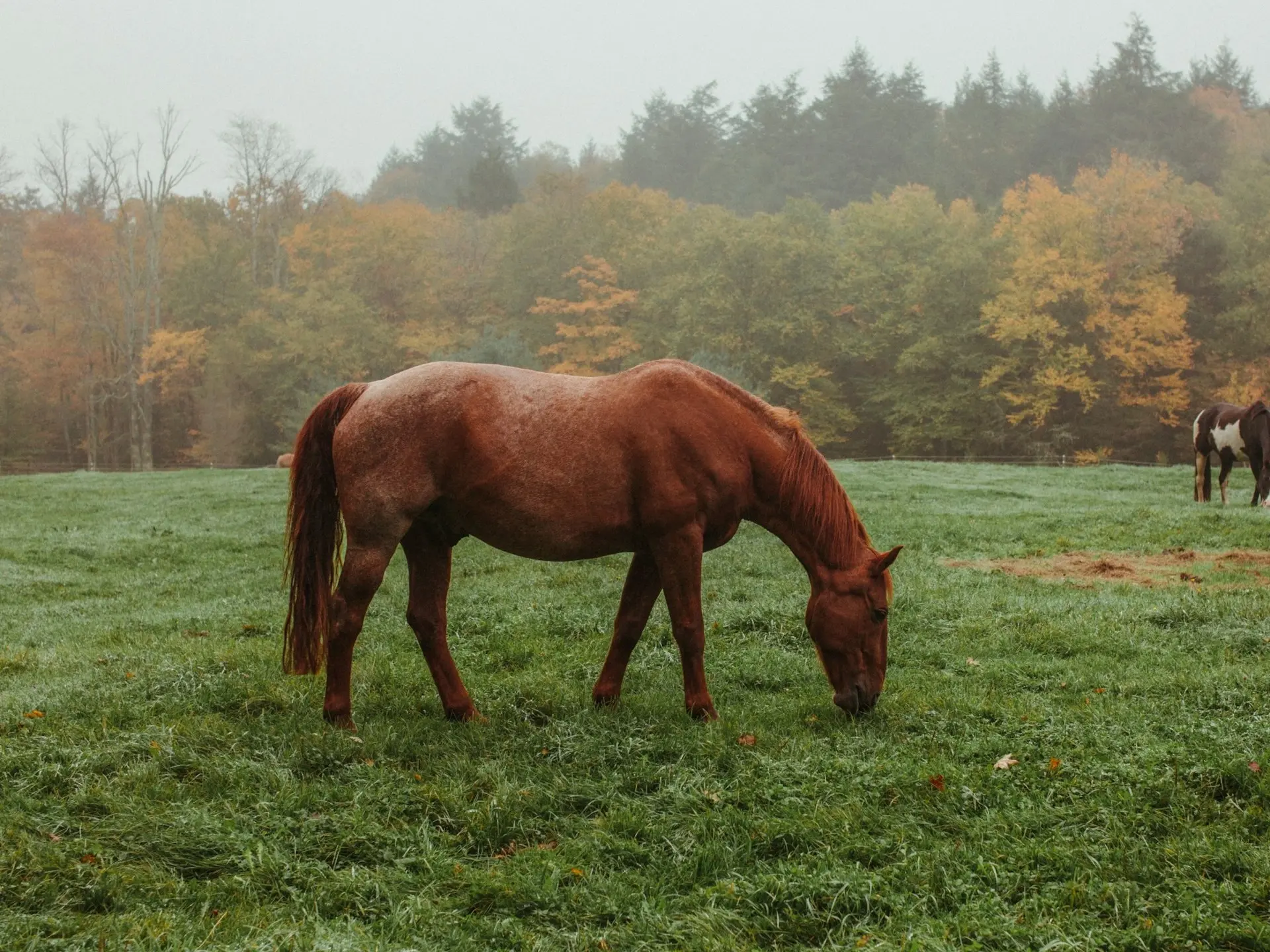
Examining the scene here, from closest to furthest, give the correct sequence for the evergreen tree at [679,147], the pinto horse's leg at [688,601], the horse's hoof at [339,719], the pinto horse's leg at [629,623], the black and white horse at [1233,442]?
1. the horse's hoof at [339,719]
2. the pinto horse's leg at [688,601]
3. the pinto horse's leg at [629,623]
4. the black and white horse at [1233,442]
5. the evergreen tree at [679,147]

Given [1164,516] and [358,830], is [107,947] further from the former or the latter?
[1164,516]

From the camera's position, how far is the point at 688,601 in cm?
602

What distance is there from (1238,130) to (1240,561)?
61040mm

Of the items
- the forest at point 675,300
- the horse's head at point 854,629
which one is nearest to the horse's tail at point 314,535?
the horse's head at point 854,629

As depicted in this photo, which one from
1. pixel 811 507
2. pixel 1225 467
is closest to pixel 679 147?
pixel 1225 467

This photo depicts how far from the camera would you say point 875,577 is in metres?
6.16

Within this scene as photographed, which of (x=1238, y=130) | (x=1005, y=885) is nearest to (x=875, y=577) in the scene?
(x=1005, y=885)

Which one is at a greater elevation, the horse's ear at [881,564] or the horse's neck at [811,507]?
the horse's neck at [811,507]

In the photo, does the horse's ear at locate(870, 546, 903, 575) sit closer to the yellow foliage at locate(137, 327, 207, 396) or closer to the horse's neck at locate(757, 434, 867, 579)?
the horse's neck at locate(757, 434, 867, 579)

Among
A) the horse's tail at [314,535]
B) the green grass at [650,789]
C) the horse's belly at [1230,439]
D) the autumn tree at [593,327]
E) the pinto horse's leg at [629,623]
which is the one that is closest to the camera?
the green grass at [650,789]

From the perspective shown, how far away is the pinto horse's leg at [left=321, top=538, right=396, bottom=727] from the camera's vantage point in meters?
5.80

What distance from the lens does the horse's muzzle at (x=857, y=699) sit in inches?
236

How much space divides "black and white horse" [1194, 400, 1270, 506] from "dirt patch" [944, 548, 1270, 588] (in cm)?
591

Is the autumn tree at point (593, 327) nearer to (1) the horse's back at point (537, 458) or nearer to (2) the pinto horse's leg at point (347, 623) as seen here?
(1) the horse's back at point (537, 458)
